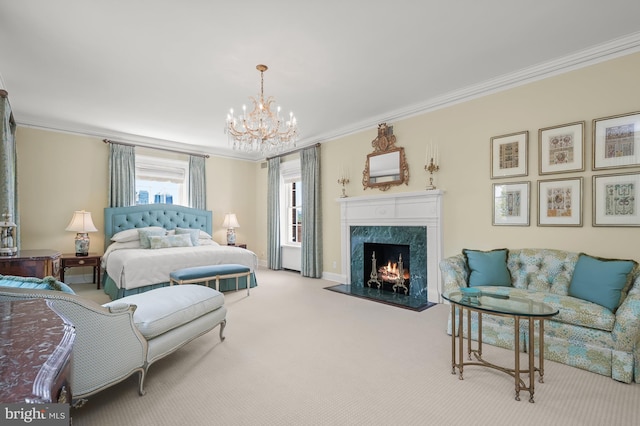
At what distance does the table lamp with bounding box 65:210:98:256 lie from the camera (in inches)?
193

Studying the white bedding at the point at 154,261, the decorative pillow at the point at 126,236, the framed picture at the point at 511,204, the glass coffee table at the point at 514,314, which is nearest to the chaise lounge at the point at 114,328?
the white bedding at the point at 154,261

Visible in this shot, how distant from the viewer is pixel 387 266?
→ 16.3 feet

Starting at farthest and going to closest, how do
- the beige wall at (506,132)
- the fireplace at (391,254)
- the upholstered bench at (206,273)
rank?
the fireplace at (391,254) → the upholstered bench at (206,273) → the beige wall at (506,132)

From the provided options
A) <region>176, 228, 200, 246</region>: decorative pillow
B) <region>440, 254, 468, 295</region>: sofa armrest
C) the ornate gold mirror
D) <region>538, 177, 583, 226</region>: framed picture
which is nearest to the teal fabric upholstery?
<region>440, 254, 468, 295</region>: sofa armrest

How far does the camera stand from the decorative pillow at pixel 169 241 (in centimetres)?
505

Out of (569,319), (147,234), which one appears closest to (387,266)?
(569,319)

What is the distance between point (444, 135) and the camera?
4.19 metres

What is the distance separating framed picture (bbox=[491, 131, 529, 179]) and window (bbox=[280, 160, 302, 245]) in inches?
155

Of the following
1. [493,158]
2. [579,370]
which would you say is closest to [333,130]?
[493,158]

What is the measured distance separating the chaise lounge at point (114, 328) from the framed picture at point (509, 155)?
11.9ft

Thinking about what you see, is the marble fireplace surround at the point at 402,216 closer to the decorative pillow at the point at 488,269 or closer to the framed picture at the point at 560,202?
the decorative pillow at the point at 488,269

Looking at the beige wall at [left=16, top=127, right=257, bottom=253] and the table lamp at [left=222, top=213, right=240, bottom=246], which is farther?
the table lamp at [left=222, top=213, right=240, bottom=246]

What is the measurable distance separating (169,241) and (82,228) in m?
1.33

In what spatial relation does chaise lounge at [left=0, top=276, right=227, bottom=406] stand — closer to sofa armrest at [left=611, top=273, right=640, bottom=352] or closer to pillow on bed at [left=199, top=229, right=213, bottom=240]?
sofa armrest at [left=611, top=273, right=640, bottom=352]
